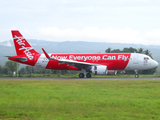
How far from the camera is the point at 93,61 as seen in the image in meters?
35.0

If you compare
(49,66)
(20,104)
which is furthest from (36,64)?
(20,104)

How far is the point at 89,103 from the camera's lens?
1166 centimetres

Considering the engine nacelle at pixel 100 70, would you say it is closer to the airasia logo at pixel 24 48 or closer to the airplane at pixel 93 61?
the airplane at pixel 93 61

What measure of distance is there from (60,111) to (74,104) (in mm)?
1491

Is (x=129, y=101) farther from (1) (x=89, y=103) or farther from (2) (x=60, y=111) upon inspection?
(2) (x=60, y=111)

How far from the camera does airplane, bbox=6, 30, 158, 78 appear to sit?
Result: 109 ft

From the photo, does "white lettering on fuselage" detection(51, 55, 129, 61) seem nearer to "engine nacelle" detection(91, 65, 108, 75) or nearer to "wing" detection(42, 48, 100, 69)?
"wing" detection(42, 48, 100, 69)

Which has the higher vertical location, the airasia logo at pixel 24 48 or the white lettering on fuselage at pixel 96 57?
the airasia logo at pixel 24 48

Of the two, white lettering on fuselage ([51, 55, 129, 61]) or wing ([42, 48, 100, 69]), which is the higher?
white lettering on fuselage ([51, 55, 129, 61])

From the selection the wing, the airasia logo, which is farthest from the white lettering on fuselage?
the airasia logo

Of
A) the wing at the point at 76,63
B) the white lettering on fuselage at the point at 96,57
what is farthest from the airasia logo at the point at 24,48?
the wing at the point at 76,63

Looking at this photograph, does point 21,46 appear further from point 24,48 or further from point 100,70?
point 100,70

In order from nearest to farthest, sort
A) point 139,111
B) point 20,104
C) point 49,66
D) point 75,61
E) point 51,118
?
point 51,118
point 139,111
point 20,104
point 75,61
point 49,66

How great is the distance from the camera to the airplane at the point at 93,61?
33.3 meters
